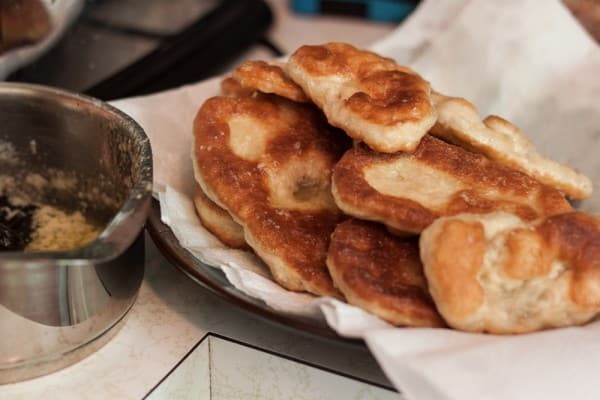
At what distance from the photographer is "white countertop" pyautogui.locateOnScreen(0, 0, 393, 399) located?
761mm

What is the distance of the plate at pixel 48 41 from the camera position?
3.90ft

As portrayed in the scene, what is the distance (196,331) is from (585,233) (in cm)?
42

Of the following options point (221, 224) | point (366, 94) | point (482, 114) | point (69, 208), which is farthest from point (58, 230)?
point (482, 114)

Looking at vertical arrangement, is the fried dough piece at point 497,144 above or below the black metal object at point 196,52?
above

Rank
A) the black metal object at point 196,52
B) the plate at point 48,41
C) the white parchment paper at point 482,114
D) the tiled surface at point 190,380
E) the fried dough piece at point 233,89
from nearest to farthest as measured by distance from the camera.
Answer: the white parchment paper at point 482,114
the tiled surface at point 190,380
the fried dough piece at point 233,89
the plate at point 48,41
the black metal object at point 196,52

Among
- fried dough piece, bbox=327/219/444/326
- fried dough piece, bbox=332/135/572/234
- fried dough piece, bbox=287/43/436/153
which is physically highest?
fried dough piece, bbox=287/43/436/153

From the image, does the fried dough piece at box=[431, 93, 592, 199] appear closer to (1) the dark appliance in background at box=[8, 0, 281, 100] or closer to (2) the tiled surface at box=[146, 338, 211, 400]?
(2) the tiled surface at box=[146, 338, 211, 400]

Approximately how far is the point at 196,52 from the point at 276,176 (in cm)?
67

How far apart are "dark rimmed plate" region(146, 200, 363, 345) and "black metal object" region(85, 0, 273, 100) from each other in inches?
19.1

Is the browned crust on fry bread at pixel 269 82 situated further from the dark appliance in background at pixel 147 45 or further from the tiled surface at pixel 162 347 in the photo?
the dark appliance in background at pixel 147 45

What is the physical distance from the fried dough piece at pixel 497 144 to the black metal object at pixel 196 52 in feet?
2.05

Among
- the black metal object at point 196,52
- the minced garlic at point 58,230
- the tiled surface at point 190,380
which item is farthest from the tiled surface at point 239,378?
the black metal object at point 196,52

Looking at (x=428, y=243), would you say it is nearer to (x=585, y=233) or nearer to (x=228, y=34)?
(x=585, y=233)

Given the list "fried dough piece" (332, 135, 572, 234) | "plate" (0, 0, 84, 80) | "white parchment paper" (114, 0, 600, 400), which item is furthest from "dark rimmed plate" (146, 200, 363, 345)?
"plate" (0, 0, 84, 80)
